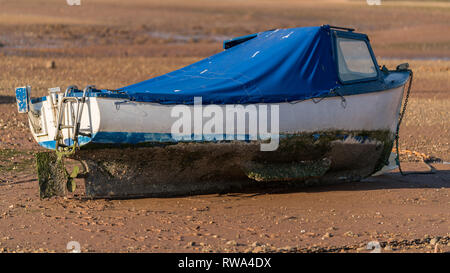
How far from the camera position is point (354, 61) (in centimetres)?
809

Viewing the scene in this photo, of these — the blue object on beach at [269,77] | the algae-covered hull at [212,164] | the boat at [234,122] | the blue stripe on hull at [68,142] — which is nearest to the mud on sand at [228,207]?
the algae-covered hull at [212,164]

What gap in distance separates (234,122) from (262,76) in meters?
0.71

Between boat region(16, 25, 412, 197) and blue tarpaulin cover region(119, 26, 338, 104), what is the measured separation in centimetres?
1

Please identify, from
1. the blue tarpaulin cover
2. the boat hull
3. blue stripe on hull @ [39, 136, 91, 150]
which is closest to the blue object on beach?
the blue tarpaulin cover

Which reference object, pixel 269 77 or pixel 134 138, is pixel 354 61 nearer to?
pixel 269 77

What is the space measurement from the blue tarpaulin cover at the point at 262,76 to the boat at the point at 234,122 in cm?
1

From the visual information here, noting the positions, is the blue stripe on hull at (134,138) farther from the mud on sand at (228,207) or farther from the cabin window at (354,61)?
the cabin window at (354,61)

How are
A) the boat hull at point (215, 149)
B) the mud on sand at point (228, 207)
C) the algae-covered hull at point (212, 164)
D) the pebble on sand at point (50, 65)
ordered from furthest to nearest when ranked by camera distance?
the pebble on sand at point (50, 65) → the algae-covered hull at point (212, 164) → the boat hull at point (215, 149) → the mud on sand at point (228, 207)

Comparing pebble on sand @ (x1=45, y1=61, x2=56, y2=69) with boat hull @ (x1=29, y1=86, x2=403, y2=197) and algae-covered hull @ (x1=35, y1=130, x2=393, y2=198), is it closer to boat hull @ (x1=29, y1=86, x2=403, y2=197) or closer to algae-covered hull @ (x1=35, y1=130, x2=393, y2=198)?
boat hull @ (x1=29, y1=86, x2=403, y2=197)

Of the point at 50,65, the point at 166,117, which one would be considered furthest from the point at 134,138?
the point at 50,65

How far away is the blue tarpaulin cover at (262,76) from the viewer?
714cm

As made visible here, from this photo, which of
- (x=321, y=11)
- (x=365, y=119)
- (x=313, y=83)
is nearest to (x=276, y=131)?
(x=313, y=83)
